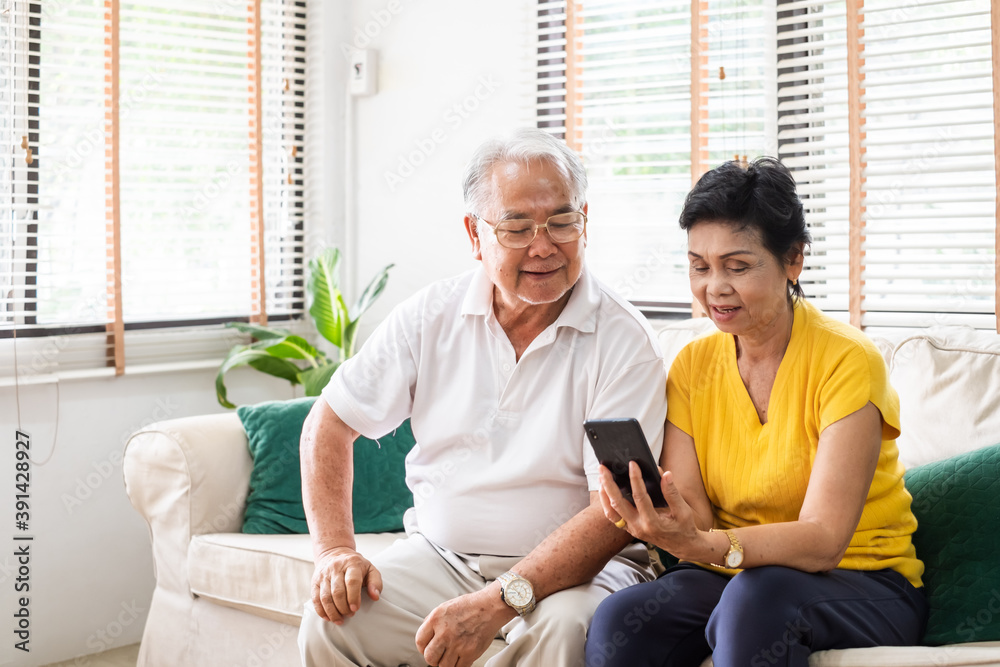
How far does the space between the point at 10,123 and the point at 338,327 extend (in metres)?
1.17

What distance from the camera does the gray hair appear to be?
1.80 meters

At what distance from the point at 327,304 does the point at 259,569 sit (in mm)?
1186

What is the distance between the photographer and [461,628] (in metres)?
1.56

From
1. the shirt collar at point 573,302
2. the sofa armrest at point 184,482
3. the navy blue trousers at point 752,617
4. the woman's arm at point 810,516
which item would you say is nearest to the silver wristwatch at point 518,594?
the navy blue trousers at point 752,617

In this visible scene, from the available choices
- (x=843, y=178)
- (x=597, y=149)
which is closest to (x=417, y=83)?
(x=597, y=149)

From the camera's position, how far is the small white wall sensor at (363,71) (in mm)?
3492

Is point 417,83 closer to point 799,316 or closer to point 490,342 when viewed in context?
point 490,342

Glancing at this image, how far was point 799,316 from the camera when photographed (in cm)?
162

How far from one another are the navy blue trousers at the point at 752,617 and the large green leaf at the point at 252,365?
187cm

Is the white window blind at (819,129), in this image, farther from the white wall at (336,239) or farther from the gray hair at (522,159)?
the gray hair at (522,159)

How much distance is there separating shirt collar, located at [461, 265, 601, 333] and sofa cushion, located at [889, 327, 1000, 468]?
2.28ft

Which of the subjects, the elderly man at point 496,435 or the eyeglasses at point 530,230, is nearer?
the elderly man at point 496,435

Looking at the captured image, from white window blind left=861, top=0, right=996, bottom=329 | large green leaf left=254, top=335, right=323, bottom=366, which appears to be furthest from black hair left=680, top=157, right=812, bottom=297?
large green leaf left=254, top=335, right=323, bottom=366

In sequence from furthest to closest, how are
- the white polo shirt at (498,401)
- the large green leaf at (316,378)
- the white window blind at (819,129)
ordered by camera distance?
the large green leaf at (316,378), the white window blind at (819,129), the white polo shirt at (498,401)
